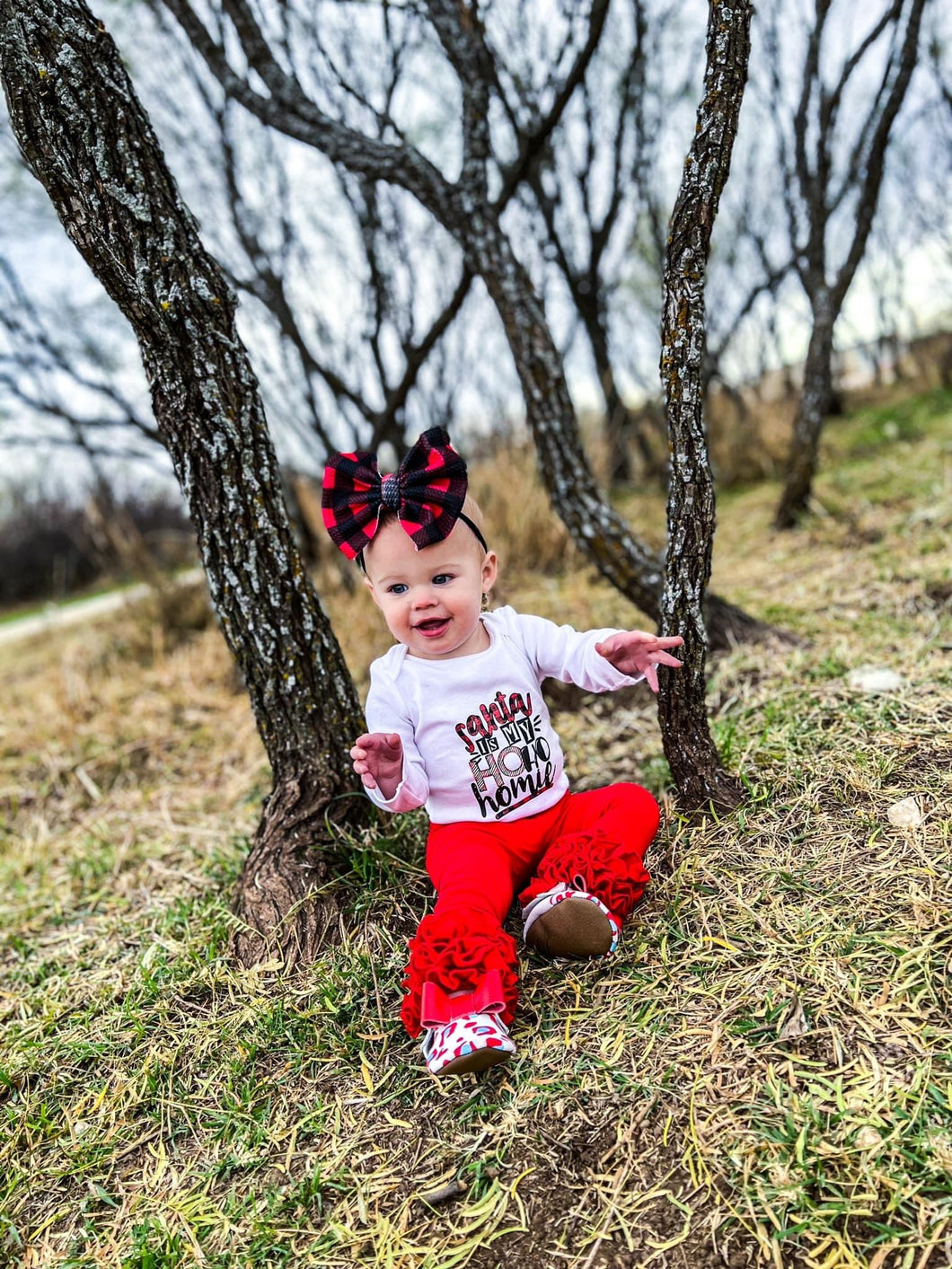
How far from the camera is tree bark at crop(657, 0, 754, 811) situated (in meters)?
1.64

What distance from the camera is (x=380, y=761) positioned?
1.65m

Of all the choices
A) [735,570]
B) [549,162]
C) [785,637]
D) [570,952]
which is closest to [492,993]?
[570,952]

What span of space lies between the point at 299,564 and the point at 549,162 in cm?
567

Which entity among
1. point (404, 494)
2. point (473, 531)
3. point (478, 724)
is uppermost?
point (404, 494)

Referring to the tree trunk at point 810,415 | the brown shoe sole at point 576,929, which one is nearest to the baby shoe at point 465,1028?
the brown shoe sole at point 576,929

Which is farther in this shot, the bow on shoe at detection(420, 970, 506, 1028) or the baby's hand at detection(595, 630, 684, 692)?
the baby's hand at detection(595, 630, 684, 692)

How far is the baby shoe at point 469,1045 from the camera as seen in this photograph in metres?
1.37

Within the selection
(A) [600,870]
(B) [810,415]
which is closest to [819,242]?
(B) [810,415]

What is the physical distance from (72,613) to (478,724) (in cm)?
899

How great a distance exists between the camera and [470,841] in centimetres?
175

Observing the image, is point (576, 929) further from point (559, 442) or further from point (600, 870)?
point (559, 442)

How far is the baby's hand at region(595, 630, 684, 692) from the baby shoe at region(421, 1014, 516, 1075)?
73 centimetres

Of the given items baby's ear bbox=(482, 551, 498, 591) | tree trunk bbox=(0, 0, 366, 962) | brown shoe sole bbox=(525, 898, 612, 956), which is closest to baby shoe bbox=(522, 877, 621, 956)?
brown shoe sole bbox=(525, 898, 612, 956)

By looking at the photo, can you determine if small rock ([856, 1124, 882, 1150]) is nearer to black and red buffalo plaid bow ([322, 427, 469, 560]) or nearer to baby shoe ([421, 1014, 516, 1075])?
baby shoe ([421, 1014, 516, 1075])
